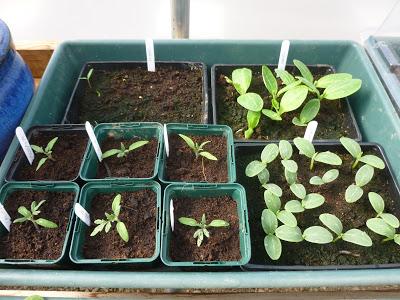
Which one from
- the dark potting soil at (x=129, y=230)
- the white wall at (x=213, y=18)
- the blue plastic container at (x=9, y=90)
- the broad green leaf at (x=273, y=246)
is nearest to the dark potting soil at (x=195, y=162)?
the dark potting soil at (x=129, y=230)

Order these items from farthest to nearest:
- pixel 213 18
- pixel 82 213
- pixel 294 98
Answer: pixel 213 18
pixel 294 98
pixel 82 213

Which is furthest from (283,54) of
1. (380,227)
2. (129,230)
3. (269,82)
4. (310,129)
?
(129,230)

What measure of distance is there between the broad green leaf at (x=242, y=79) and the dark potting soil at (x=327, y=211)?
0.27 metres

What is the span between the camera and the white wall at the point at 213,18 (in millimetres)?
1806

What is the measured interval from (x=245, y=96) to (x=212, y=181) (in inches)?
13.7

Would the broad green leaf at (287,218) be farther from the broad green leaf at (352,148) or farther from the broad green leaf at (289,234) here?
the broad green leaf at (352,148)

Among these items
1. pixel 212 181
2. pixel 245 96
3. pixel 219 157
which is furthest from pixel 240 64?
pixel 212 181

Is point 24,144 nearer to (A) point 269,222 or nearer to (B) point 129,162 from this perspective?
(B) point 129,162

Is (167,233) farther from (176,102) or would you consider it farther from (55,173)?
(176,102)

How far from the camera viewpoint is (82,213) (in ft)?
3.24

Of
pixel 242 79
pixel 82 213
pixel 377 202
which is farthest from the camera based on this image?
pixel 242 79

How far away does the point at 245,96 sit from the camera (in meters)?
1.31

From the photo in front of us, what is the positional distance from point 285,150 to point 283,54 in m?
Answer: 0.46

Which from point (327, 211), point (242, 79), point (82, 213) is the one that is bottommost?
point (327, 211)
